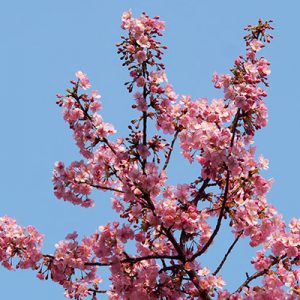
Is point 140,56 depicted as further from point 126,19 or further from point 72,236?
point 72,236

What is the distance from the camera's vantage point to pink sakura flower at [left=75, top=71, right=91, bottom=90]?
35.0 feet

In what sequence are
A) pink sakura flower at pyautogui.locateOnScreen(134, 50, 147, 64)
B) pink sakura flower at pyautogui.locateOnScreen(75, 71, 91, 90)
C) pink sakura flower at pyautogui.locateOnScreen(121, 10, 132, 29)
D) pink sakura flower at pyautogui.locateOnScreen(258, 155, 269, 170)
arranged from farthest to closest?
1. pink sakura flower at pyautogui.locateOnScreen(75, 71, 91, 90)
2. pink sakura flower at pyautogui.locateOnScreen(121, 10, 132, 29)
3. pink sakura flower at pyautogui.locateOnScreen(258, 155, 269, 170)
4. pink sakura flower at pyautogui.locateOnScreen(134, 50, 147, 64)

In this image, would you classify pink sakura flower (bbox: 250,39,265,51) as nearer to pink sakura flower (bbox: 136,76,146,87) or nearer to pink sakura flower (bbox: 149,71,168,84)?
pink sakura flower (bbox: 149,71,168,84)

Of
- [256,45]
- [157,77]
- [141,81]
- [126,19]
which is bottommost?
[141,81]

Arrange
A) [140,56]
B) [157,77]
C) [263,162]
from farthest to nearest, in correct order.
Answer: [157,77] < [263,162] < [140,56]

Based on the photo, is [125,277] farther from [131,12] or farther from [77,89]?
[131,12]

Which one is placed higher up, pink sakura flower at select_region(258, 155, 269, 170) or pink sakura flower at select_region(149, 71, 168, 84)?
pink sakura flower at select_region(149, 71, 168, 84)

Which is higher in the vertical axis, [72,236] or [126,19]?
[126,19]

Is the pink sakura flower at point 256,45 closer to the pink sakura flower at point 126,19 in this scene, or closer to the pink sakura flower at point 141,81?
the pink sakura flower at point 141,81

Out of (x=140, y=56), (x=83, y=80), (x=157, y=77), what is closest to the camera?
(x=140, y=56)

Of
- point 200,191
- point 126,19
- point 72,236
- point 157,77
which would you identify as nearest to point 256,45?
point 157,77

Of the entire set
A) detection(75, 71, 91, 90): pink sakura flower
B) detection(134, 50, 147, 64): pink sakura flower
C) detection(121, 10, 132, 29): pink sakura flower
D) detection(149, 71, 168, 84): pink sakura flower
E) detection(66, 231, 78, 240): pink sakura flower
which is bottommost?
detection(66, 231, 78, 240): pink sakura flower

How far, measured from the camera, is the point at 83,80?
421 inches

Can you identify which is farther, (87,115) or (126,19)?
(87,115)
